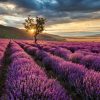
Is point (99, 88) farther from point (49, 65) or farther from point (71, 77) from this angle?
point (49, 65)

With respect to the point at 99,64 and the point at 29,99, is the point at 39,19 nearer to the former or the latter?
the point at 99,64

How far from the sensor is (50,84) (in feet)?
17.0

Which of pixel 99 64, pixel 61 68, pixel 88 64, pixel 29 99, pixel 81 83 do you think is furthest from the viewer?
pixel 88 64

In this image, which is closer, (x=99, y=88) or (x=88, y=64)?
(x=99, y=88)

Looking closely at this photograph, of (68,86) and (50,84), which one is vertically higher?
(50,84)

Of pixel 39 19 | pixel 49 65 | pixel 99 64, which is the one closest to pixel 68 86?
pixel 99 64

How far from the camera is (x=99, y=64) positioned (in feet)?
38.0

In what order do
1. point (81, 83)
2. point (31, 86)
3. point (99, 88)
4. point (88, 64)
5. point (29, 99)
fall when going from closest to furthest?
point (29, 99)
point (31, 86)
point (99, 88)
point (81, 83)
point (88, 64)

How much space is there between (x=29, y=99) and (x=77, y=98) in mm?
3092

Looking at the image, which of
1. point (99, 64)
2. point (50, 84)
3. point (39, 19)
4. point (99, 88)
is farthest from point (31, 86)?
point (39, 19)

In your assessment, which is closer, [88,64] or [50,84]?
[50,84]

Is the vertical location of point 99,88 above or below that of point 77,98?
above

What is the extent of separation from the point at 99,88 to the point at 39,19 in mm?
64927

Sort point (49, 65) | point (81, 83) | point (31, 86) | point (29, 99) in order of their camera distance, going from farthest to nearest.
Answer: point (49, 65)
point (81, 83)
point (31, 86)
point (29, 99)
